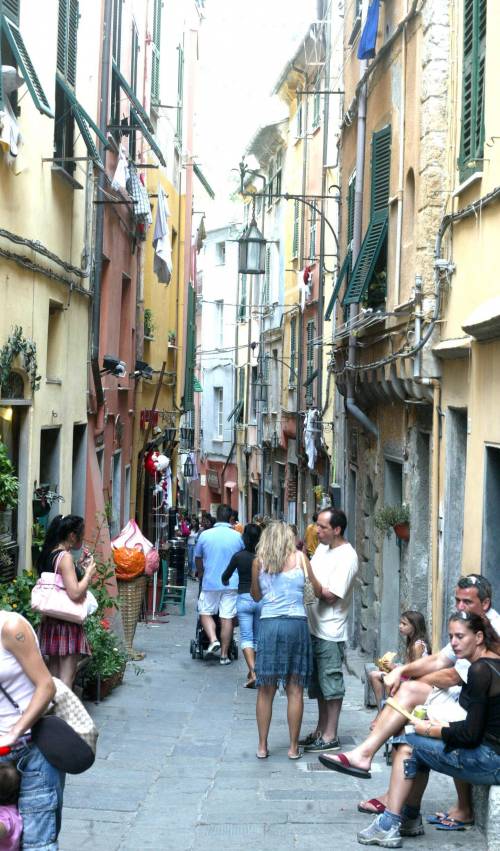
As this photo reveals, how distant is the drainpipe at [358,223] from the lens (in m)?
15.5

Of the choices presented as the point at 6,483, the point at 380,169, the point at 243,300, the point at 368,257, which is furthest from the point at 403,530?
the point at 243,300

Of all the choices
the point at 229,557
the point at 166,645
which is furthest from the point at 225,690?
the point at 166,645

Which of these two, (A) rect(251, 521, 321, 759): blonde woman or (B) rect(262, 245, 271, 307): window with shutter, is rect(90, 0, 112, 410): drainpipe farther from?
(B) rect(262, 245, 271, 307): window with shutter

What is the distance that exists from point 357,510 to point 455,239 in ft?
25.1

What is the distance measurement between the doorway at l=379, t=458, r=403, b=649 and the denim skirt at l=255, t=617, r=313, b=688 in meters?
5.56

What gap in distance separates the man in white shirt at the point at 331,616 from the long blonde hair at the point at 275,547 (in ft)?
1.06

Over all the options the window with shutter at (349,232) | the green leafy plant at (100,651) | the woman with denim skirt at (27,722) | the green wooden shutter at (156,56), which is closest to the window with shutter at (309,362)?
the green wooden shutter at (156,56)

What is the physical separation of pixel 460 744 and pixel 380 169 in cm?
944

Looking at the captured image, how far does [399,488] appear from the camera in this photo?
48.4 feet

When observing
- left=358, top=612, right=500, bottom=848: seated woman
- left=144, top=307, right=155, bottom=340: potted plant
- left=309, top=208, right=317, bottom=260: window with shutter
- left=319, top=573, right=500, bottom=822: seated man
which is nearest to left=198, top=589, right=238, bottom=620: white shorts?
left=319, top=573, right=500, bottom=822: seated man

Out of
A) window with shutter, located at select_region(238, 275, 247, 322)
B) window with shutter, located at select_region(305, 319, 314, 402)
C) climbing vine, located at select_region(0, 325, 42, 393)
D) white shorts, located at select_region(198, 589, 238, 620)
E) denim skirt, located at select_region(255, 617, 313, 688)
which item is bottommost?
white shorts, located at select_region(198, 589, 238, 620)

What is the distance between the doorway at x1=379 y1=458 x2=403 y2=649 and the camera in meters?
14.5

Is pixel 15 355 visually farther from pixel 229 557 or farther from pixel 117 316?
pixel 117 316

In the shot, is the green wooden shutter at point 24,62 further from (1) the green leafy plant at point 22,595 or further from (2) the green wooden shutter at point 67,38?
(1) the green leafy plant at point 22,595
